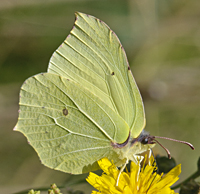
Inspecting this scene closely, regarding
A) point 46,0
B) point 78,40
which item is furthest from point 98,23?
point 46,0

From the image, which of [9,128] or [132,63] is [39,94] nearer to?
[9,128]

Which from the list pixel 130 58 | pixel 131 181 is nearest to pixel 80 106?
pixel 131 181

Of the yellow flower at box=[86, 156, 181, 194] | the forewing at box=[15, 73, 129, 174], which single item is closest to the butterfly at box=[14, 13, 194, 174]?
the forewing at box=[15, 73, 129, 174]

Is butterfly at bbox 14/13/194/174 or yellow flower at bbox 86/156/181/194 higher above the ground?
butterfly at bbox 14/13/194/174

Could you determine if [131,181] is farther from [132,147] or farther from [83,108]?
[83,108]

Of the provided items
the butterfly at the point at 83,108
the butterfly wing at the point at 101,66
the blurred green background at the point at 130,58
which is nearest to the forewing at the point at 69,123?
the butterfly at the point at 83,108

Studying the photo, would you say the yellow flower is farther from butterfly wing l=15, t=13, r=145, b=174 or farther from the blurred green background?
the blurred green background

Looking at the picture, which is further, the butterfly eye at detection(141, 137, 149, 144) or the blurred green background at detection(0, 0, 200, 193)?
the blurred green background at detection(0, 0, 200, 193)
